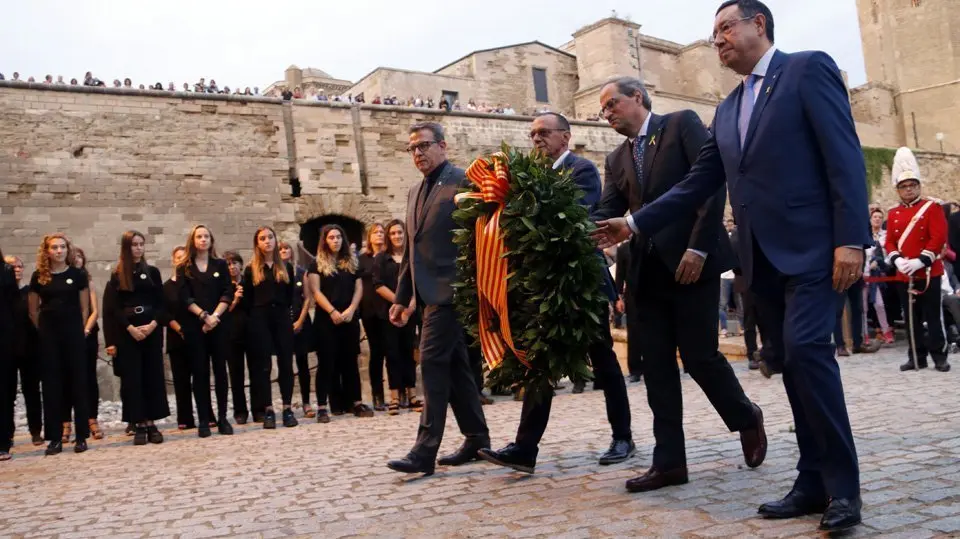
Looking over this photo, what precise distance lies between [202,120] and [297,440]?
1900cm

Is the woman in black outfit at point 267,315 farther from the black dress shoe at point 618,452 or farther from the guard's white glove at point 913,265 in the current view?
the guard's white glove at point 913,265

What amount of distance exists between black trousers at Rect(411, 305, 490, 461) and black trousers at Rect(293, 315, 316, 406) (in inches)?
187

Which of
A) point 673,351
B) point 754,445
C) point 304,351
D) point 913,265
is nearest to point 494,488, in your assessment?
point 673,351

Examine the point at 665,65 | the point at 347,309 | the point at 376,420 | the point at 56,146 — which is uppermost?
the point at 665,65

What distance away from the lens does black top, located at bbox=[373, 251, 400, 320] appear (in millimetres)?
9719

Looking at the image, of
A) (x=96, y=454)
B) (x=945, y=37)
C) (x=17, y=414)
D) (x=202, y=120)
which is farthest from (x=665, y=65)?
(x=96, y=454)

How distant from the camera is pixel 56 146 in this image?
22.6 m

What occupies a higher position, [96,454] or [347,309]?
[347,309]

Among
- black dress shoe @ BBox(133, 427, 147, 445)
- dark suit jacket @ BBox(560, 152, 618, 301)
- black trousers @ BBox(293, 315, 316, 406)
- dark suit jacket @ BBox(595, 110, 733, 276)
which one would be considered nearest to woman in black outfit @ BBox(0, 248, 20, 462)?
black dress shoe @ BBox(133, 427, 147, 445)

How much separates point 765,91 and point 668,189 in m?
0.96

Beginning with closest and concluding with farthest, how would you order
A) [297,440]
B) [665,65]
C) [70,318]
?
[297,440] < [70,318] < [665,65]

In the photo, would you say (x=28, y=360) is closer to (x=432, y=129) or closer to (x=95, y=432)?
(x=95, y=432)

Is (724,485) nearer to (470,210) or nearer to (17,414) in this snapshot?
(470,210)

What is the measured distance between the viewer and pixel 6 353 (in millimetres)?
7945
